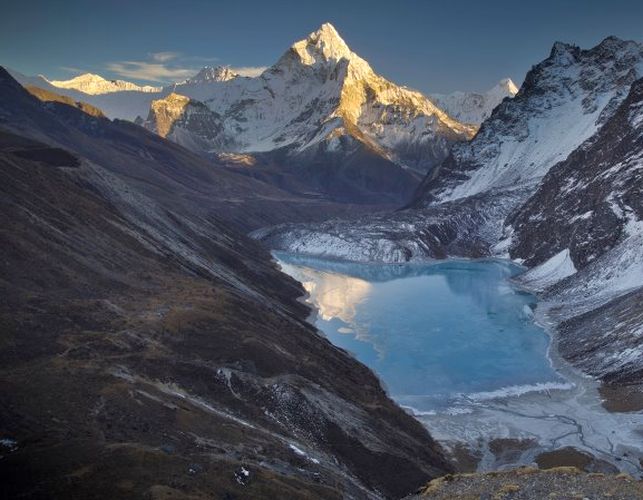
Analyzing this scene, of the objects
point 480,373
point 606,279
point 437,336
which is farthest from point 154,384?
point 606,279

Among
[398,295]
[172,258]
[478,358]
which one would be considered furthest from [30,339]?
[398,295]

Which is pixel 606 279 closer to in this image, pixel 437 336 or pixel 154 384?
pixel 437 336

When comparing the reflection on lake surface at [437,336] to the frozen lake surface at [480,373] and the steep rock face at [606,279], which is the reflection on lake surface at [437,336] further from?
the steep rock face at [606,279]

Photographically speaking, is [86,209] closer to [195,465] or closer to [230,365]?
[230,365]

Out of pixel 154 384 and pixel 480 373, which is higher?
pixel 480 373

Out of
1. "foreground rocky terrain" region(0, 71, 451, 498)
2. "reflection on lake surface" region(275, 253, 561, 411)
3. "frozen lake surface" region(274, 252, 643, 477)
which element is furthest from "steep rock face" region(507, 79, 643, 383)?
"foreground rocky terrain" region(0, 71, 451, 498)

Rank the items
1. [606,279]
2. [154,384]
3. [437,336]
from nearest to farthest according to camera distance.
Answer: [154,384] → [437,336] → [606,279]

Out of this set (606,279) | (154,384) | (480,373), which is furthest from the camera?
(606,279)
